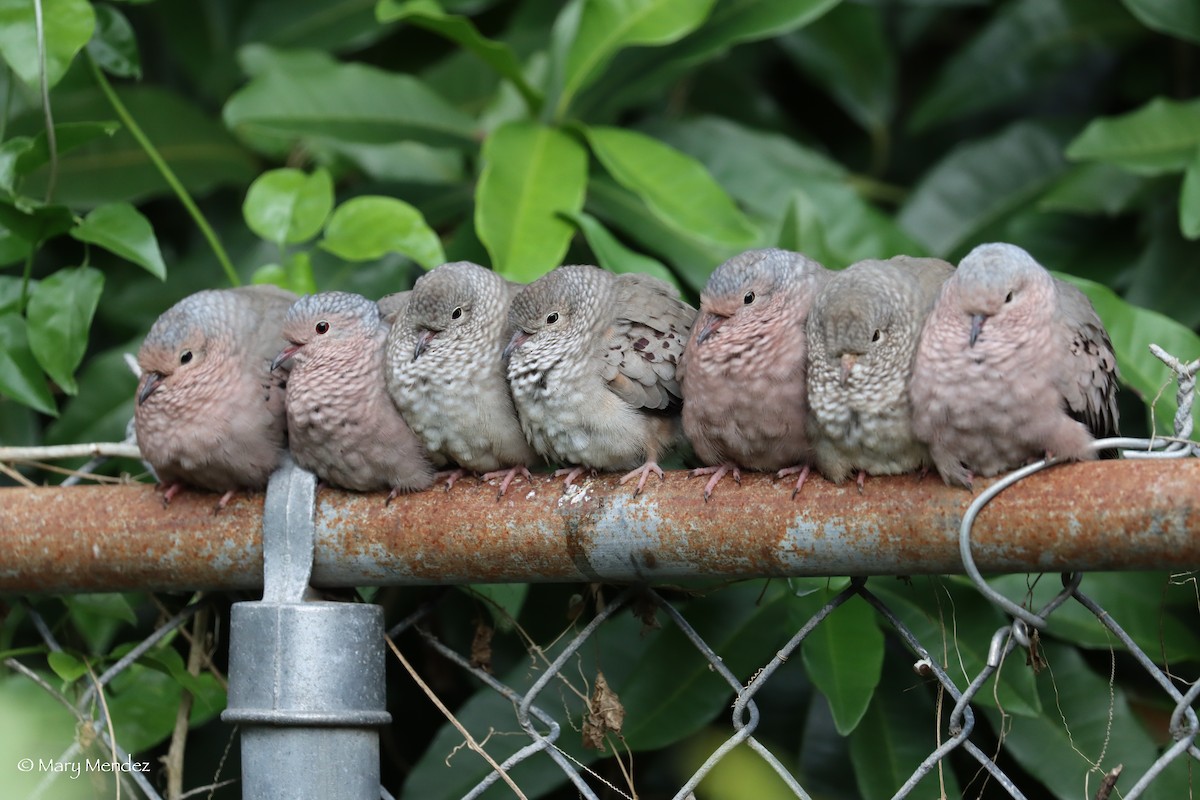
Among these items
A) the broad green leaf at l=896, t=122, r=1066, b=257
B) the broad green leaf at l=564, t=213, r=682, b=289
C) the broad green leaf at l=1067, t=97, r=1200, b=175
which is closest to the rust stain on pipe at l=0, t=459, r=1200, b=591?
the broad green leaf at l=564, t=213, r=682, b=289

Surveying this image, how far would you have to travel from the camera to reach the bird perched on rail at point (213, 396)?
1.68 meters

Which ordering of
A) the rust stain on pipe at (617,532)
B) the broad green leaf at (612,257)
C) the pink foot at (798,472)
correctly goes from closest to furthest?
1. the rust stain on pipe at (617,532)
2. the pink foot at (798,472)
3. the broad green leaf at (612,257)

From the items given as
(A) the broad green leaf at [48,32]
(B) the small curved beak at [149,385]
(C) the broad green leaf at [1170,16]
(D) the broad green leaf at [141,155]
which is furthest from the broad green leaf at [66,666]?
(C) the broad green leaf at [1170,16]

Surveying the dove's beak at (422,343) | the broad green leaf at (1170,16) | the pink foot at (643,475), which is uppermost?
the broad green leaf at (1170,16)

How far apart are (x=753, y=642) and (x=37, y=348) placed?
1274mm

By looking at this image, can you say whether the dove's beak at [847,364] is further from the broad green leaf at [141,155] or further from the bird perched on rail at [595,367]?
the broad green leaf at [141,155]

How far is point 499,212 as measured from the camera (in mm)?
2287

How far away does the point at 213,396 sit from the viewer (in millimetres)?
1778

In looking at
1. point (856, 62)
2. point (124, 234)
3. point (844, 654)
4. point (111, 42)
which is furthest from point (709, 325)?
point (856, 62)

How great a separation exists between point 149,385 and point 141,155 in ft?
4.09

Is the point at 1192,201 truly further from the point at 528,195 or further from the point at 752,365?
the point at 528,195

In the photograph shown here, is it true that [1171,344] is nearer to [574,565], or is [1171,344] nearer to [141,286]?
[574,565]

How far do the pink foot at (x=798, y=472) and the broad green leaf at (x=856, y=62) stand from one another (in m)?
1.75

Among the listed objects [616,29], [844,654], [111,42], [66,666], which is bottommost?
[66,666]
